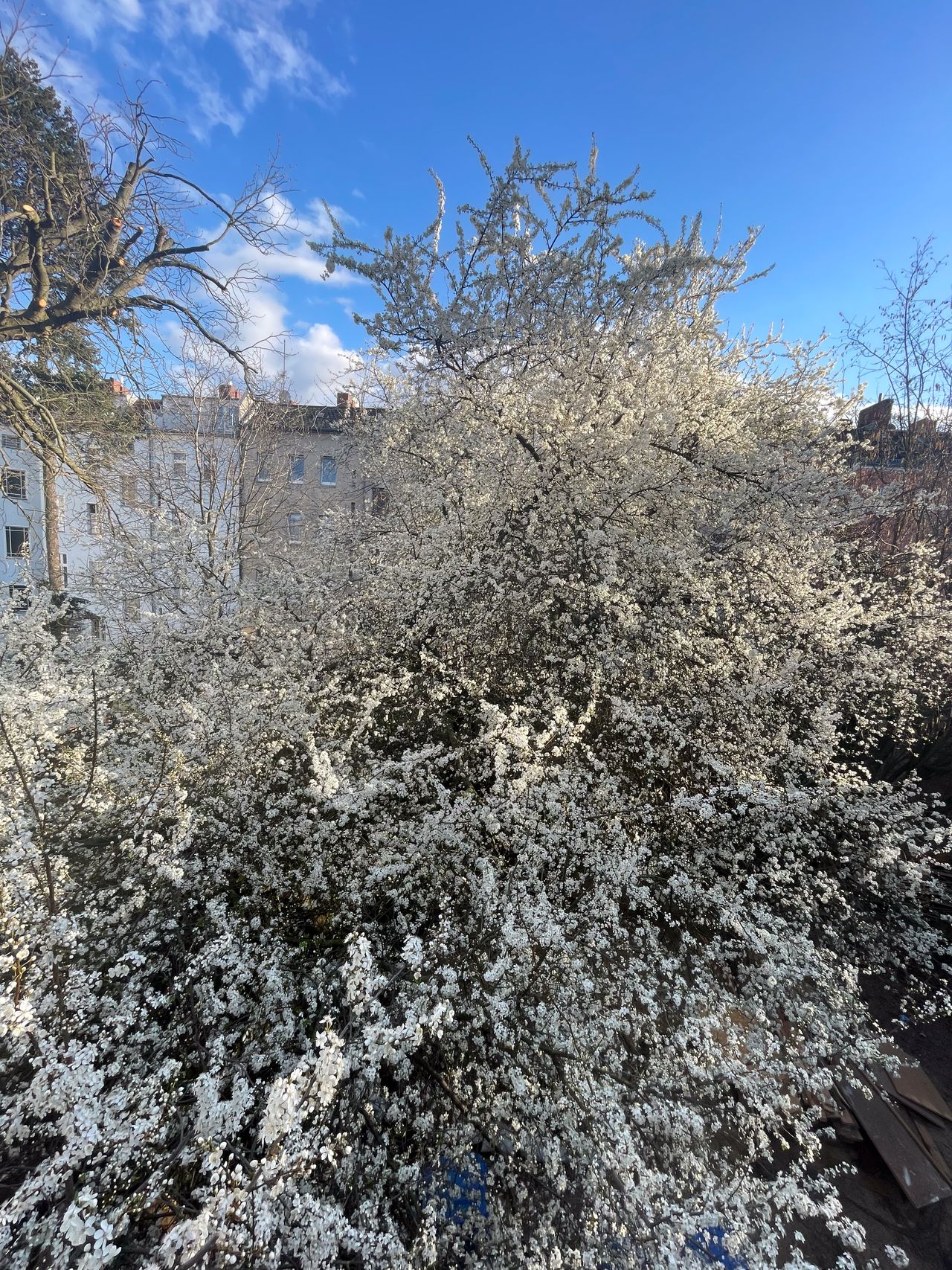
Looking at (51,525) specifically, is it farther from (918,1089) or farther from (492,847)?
(918,1089)

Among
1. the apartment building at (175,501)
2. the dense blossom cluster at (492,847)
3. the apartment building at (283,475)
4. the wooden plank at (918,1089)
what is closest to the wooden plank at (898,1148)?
the wooden plank at (918,1089)

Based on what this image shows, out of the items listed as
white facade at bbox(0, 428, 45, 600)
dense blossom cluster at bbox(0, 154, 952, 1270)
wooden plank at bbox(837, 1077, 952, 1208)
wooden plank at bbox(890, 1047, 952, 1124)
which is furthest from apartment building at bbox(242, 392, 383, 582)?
wooden plank at bbox(890, 1047, 952, 1124)

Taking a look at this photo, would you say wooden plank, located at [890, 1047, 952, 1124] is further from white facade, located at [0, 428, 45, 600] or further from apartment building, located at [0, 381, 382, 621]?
white facade, located at [0, 428, 45, 600]

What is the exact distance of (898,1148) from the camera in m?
3.36

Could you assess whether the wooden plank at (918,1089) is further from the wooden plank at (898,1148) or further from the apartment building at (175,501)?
the apartment building at (175,501)

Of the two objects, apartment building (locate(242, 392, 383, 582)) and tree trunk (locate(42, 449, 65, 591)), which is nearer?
tree trunk (locate(42, 449, 65, 591))

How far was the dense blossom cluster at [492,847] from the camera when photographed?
1928 mm

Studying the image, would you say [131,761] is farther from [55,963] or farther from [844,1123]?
[844,1123]

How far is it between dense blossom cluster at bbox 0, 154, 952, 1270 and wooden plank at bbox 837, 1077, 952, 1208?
2.15 feet

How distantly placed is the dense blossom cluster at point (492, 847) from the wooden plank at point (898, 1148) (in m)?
0.66

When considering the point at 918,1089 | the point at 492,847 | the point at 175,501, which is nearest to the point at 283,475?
the point at 175,501

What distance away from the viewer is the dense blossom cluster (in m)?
1.93

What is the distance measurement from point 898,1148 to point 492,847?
3097 mm

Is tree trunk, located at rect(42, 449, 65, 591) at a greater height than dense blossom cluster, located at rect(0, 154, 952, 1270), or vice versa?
tree trunk, located at rect(42, 449, 65, 591)
